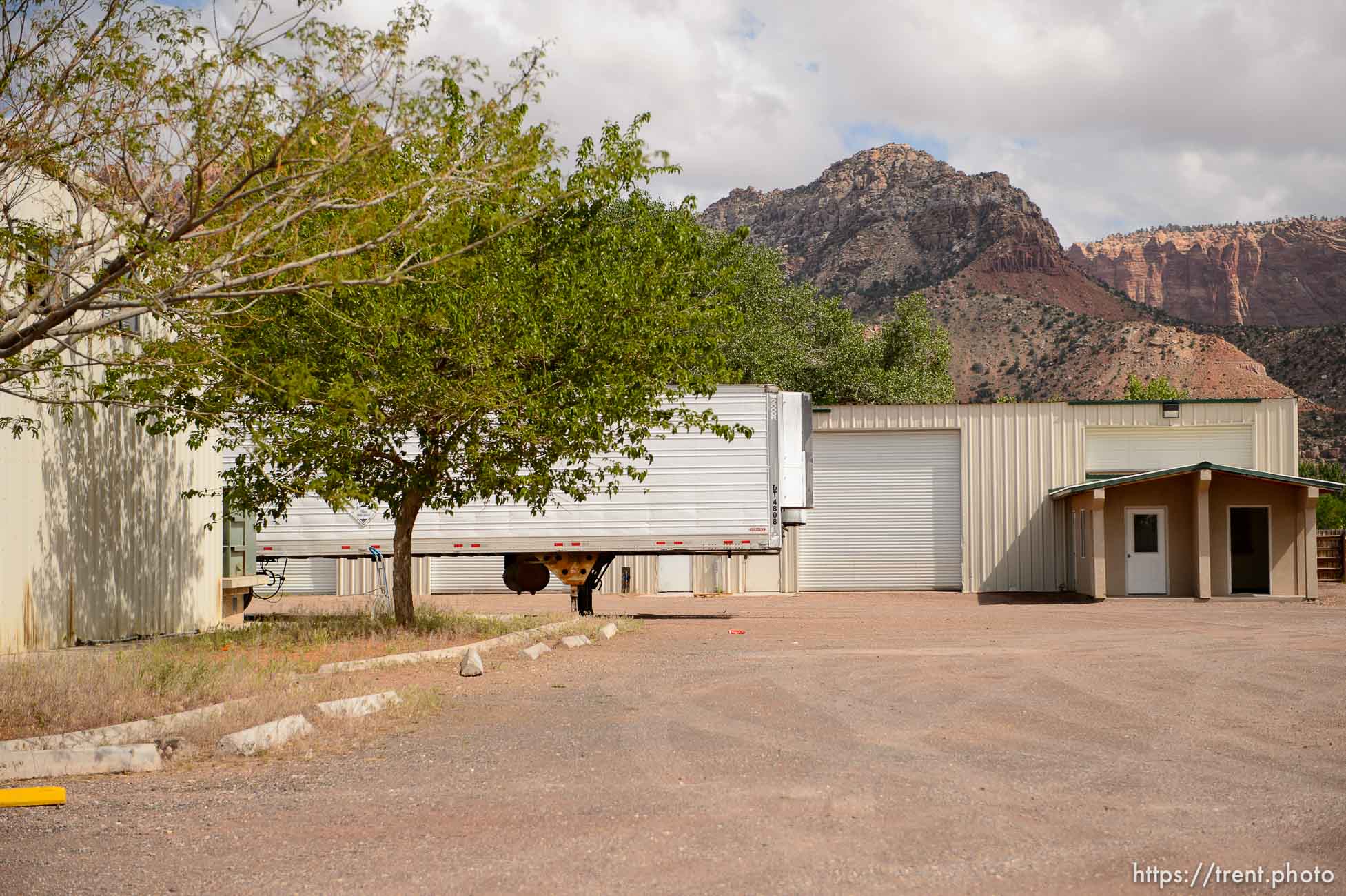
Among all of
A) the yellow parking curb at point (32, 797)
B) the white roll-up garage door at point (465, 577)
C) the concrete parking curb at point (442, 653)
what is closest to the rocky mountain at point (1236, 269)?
the white roll-up garage door at point (465, 577)

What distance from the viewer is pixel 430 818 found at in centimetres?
643

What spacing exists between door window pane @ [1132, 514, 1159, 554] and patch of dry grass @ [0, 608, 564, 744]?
63.6 feet

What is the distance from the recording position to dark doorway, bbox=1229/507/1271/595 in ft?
100.0

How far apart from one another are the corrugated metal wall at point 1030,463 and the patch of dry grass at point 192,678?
19.8 meters

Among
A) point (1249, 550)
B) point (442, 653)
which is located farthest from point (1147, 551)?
point (442, 653)

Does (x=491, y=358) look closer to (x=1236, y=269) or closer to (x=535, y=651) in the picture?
(x=535, y=651)

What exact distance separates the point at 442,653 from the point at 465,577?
22.6 m

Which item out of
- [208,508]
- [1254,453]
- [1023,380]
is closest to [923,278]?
[1023,380]

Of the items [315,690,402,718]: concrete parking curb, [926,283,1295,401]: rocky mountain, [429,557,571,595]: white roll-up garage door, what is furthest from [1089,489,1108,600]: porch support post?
[926,283,1295,401]: rocky mountain

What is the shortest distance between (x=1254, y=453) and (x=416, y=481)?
24687 millimetres

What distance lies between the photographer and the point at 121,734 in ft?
28.2

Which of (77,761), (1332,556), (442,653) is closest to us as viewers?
(77,761)

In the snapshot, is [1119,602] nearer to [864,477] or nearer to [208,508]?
[864,477]

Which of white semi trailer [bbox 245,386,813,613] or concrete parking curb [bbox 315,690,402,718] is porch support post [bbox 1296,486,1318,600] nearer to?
white semi trailer [bbox 245,386,813,613]
